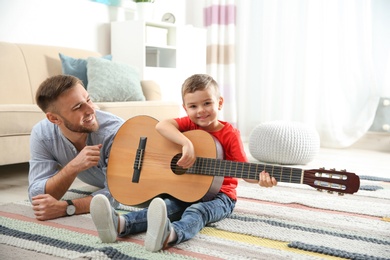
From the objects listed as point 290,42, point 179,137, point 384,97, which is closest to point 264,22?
point 290,42

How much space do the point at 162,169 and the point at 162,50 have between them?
112 inches

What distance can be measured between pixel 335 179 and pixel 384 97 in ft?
9.21

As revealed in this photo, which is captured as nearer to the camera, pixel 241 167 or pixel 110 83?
pixel 241 167

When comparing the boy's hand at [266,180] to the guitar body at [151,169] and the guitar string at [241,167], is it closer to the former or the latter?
the guitar string at [241,167]

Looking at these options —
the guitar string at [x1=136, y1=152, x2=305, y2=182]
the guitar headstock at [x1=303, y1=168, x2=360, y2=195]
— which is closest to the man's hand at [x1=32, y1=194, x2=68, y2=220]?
the guitar string at [x1=136, y1=152, x2=305, y2=182]

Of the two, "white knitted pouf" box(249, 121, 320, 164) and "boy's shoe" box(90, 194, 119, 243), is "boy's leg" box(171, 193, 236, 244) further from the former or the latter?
"white knitted pouf" box(249, 121, 320, 164)

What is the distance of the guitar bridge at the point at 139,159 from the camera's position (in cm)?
170

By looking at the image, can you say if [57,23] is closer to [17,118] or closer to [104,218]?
[17,118]

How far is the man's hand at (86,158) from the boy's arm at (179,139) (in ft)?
0.79

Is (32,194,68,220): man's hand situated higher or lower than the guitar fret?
lower

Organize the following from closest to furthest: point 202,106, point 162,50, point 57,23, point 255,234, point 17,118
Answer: point 255,234, point 202,106, point 17,118, point 57,23, point 162,50

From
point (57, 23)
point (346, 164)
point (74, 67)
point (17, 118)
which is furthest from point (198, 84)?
point (57, 23)

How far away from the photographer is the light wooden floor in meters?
2.39

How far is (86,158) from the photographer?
171 centimetres
